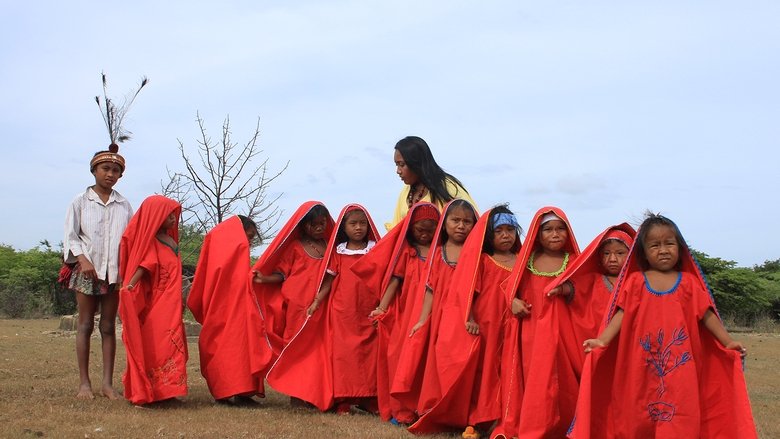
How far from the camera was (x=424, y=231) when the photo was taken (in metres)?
7.00

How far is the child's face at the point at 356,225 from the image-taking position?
7.27 metres

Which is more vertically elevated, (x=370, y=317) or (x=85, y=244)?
(x=85, y=244)

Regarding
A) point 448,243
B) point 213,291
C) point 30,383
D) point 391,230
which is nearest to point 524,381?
point 448,243

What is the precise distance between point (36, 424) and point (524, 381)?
3467 mm

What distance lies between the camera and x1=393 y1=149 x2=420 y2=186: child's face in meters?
7.36

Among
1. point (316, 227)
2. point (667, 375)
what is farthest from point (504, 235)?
point (316, 227)

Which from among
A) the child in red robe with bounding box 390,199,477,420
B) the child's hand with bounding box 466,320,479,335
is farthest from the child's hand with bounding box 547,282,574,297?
the child in red robe with bounding box 390,199,477,420

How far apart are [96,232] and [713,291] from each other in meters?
24.9

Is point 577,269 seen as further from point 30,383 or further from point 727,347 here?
point 30,383

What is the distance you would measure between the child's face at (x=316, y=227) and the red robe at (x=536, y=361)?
2075 mm

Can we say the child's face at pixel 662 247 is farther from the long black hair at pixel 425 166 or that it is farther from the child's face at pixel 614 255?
the long black hair at pixel 425 166

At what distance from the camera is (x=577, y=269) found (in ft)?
18.6

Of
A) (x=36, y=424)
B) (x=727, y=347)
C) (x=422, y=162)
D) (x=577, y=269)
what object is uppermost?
(x=422, y=162)

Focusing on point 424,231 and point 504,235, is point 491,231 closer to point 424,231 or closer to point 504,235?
point 504,235
